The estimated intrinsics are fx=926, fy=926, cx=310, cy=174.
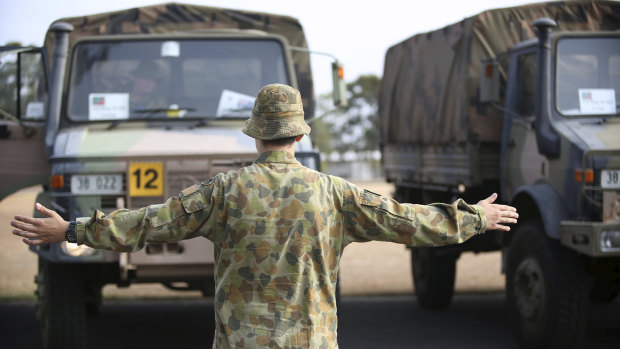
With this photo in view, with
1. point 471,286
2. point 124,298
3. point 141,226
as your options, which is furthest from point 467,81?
point 141,226

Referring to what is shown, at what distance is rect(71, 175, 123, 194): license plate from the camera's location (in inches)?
262

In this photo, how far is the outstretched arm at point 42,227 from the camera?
335 cm

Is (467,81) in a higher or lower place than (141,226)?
Answer: higher

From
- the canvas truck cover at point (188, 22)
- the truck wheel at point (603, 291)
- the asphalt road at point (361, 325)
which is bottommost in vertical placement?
the asphalt road at point (361, 325)

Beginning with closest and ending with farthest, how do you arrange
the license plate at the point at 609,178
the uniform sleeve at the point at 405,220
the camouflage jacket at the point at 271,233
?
the camouflage jacket at the point at 271,233, the uniform sleeve at the point at 405,220, the license plate at the point at 609,178

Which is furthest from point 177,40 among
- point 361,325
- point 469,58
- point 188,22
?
point 361,325

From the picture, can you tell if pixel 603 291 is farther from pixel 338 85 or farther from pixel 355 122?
pixel 355 122

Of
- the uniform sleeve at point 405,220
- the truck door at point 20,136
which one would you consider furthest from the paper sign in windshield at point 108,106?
the uniform sleeve at point 405,220

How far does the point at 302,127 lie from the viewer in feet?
11.2

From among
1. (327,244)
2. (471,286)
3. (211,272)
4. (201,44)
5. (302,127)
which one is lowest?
(471,286)

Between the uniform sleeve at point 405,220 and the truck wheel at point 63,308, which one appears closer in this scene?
the uniform sleeve at point 405,220

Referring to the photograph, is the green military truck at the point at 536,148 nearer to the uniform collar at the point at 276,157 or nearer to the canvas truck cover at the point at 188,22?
the canvas truck cover at the point at 188,22

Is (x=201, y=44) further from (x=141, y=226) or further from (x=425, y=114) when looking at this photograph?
(x=141, y=226)

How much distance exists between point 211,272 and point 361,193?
10.9 feet
